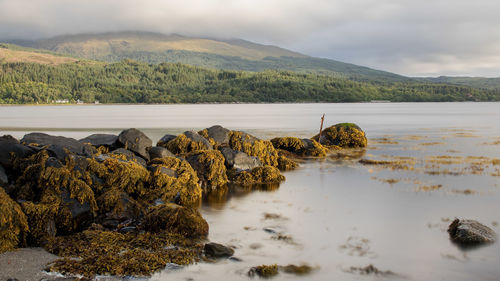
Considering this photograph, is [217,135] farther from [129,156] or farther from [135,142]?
[129,156]

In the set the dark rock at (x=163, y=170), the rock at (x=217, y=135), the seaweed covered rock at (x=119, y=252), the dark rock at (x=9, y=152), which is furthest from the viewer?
the rock at (x=217, y=135)

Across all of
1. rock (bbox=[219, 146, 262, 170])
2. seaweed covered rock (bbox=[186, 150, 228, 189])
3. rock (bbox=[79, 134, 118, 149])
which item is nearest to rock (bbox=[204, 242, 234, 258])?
seaweed covered rock (bbox=[186, 150, 228, 189])

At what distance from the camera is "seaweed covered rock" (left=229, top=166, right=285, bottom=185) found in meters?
17.8

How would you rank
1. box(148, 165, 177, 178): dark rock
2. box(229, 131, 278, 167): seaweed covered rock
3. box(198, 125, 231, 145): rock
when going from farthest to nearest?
1. box(198, 125, 231, 145): rock
2. box(229, 131, 278, 167): seaweed covered rock
3. box(148, 165, 177, 178): dark rock

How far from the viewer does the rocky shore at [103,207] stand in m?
8.74

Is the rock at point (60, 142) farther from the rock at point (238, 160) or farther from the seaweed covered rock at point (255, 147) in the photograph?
the seaweed covered rock at point (255, 147)

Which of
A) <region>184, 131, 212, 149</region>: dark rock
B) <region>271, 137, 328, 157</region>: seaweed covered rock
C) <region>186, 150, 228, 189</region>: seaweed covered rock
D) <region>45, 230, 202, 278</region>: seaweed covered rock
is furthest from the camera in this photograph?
<region>271, 137, 328, 157</region>: seaweed covered rock

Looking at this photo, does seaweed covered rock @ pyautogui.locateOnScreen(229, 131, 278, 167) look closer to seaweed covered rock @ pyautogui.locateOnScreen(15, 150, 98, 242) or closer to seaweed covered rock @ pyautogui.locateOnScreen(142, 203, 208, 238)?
seaweed covered rock @ pyautogui.locateOnScreen(142, 203, 208, 238)

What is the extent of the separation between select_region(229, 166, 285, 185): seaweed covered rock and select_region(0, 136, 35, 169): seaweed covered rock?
8.06m

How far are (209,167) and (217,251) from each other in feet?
27.1

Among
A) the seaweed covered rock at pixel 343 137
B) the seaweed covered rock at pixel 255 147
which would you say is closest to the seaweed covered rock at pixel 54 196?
the seaweed covered rock at pixel 255 147

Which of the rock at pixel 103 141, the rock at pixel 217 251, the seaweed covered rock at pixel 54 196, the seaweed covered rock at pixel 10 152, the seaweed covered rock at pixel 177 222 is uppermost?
the seaweed covered rock at pixel 10 152

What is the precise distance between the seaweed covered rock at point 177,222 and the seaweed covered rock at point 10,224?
2.71 m

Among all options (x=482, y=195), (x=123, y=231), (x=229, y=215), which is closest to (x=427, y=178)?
(x=482, y=195)
